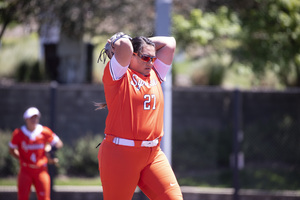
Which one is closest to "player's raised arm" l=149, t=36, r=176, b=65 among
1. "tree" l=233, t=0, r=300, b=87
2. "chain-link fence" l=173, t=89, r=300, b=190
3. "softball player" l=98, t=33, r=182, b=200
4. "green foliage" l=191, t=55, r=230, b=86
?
"softball player" l=98, t=33, r=182, b=200

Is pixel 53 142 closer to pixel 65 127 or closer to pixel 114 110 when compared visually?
pixel 114 110

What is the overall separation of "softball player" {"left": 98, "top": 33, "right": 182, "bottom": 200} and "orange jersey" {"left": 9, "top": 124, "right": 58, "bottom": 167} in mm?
3181

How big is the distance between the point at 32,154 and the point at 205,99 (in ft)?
20.6

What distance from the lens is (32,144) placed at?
6.55 m

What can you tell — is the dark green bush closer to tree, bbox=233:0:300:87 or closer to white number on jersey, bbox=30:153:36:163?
white number on jersey, bbox=30:153:36:163

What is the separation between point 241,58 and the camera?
10109 mm

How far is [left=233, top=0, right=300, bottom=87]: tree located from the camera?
29.7 ft

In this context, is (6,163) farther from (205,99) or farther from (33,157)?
(205,99)

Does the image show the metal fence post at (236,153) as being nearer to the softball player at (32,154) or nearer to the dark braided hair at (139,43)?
the softball player at (32,154)

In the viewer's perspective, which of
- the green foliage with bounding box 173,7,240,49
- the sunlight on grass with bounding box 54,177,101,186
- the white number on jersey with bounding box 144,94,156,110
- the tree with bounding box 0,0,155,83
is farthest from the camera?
the tree with bounding box 0,0,155,83

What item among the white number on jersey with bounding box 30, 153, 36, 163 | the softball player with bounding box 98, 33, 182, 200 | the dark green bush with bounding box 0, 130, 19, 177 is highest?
the softball player with bounding box 98, 33, 182, 200

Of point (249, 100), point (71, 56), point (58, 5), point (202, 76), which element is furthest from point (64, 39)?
point (249, 100)

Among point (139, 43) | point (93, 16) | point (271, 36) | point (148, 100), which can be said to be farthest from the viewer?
point (93, 16)

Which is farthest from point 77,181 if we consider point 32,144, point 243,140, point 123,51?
point 123,51
